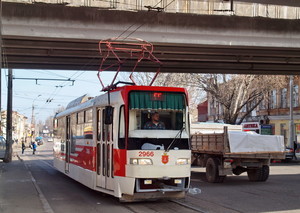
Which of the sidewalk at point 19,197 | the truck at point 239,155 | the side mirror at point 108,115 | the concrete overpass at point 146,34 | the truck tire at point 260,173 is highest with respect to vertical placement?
the concrete overpass at point 146,34

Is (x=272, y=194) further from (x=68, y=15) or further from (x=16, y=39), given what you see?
(x=16, y=39)

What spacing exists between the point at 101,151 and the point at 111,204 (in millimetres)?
1494

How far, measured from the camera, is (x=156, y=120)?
1045cm

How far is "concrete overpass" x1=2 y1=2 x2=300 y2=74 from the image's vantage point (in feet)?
49.5

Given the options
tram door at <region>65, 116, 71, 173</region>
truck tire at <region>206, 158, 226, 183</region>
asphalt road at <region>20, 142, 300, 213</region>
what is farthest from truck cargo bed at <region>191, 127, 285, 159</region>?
tram door at <region>65, 116, 71, 173</region>

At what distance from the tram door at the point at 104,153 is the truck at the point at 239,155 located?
5.76 meters

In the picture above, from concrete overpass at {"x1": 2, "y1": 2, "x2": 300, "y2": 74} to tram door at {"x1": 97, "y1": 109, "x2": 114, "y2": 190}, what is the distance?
5.09m

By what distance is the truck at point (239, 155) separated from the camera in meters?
15.5

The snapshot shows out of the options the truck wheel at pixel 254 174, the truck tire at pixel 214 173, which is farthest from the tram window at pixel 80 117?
the truck wheel at pixel 254 174

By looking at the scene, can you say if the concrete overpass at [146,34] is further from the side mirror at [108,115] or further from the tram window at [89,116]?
the side mirror at [108,115]

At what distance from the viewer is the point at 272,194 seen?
12883 millimetres

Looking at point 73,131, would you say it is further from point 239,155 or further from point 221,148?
point 239,155

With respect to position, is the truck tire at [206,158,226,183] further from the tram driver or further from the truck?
the tram driver

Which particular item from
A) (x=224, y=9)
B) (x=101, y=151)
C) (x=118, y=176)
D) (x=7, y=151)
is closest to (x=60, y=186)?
(x=101, y=151)
